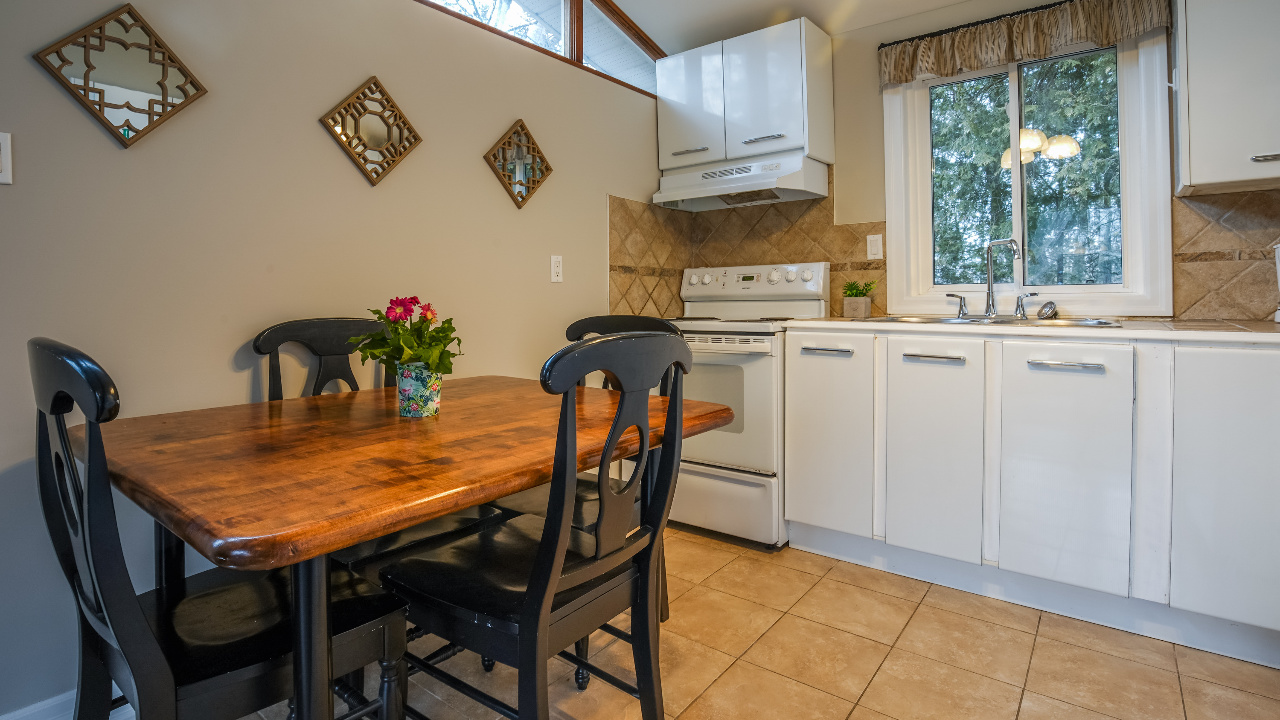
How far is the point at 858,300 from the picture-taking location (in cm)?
299

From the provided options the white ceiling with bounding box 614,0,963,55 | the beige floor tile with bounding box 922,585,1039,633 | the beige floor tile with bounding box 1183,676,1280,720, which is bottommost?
the beige floor tile with bounding box 1183,676,1280,720

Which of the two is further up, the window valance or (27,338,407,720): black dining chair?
the window valance

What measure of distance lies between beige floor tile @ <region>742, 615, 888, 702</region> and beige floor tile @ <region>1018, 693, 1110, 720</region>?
365 mm

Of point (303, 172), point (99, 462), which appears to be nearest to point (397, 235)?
point (303, 172)

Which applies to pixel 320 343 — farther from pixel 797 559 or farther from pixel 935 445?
pixel 935 445

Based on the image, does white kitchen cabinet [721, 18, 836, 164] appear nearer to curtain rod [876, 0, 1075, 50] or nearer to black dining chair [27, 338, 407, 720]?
curtain rod [876, 0, 1075, 50]

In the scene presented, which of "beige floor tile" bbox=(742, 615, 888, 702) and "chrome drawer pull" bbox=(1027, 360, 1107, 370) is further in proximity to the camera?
"chrome drawer pull" bbox=(1027, 360, 1107, 370)

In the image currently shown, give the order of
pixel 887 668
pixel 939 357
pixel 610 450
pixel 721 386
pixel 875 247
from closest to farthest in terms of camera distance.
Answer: pixel 610 450 < pixel 887 668 < pixel 939 357 < pixel 721 386 < pixel 875 247

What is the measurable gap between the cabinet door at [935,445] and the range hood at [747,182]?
0.94 metres

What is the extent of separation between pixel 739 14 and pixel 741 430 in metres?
1.91

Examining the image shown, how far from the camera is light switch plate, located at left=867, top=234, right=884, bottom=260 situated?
10.1ft

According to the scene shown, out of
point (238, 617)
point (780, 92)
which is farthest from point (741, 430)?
point (238, 617)

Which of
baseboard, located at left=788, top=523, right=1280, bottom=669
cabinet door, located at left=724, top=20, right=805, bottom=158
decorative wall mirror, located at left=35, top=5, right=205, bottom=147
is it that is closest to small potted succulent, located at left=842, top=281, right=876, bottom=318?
cabinet door, located at left=724, top=20, right=805, bottom=158

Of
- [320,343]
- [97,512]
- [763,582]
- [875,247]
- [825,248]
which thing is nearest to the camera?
[97,512]
